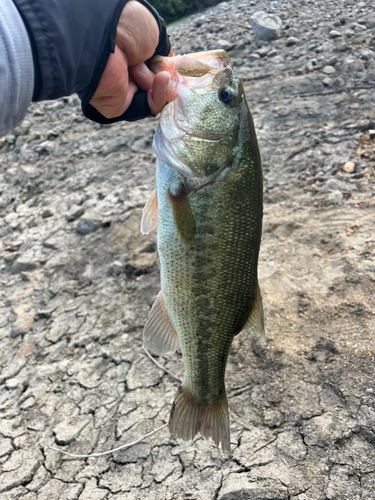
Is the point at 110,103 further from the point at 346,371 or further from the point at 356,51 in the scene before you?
the point at 356,51

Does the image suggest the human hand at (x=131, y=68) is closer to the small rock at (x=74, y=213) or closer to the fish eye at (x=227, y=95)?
the fish eye at (x=227, y=95)

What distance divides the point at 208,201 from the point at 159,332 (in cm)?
77

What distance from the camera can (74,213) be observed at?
5180 mm

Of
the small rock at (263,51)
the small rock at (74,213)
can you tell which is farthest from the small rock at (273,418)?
the small rock at (263,51)

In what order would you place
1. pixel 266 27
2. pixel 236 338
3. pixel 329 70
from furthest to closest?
pixel 266 27 < pixel 329 70 < pixel 236 338

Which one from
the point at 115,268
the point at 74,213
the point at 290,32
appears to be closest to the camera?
the point at 115,268

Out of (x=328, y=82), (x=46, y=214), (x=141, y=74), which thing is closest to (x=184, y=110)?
(x=141, y=74)

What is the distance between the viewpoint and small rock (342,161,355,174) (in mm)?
4492

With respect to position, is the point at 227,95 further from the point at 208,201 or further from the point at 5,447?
the point at 5,447

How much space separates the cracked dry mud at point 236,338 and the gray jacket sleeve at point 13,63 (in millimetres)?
2207

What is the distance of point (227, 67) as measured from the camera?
6.17 ft

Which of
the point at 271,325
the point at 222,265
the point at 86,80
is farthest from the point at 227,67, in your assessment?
the point at 271,325

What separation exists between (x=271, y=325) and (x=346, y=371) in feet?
2.20

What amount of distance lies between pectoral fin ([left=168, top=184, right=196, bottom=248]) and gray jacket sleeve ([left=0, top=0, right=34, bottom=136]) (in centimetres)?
78
